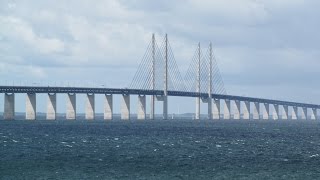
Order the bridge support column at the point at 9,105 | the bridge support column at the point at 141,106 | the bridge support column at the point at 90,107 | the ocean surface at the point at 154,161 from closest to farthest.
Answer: the ocean surface at the point at 154,161, the bridge support column at the point at 9,105, the bridge support column at the point at 90,107, the bridge support column at the point at 141,106

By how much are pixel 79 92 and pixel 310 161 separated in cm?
9472

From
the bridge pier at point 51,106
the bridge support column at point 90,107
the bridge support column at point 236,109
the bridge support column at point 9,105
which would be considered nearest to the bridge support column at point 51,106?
the bridge pier at point 51,106

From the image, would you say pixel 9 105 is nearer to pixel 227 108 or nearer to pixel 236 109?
pixel 227 108

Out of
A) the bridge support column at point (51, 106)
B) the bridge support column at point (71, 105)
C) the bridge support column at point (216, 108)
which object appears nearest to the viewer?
the bridge support column at point (51, 106)

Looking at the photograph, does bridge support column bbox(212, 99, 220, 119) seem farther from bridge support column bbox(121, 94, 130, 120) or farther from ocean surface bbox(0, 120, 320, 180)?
ocean surface bbox(0, 120, 320, 180)

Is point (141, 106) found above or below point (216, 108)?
above

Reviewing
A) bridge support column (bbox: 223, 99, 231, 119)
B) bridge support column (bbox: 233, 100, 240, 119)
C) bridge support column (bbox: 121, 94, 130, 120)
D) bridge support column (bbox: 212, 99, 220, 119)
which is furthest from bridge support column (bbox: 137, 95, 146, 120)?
bridge support column (bbox: 233, 100, 240, 119)

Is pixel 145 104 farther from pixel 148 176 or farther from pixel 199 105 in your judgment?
pixel 148 176

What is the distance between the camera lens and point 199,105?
524ft

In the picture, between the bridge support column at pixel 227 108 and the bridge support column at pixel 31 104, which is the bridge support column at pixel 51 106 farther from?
the bridge support column at pixel 227 108

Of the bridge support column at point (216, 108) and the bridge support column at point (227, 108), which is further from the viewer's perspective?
the bridge support column at point (227, 108)

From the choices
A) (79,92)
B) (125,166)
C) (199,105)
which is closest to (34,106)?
(79,92)

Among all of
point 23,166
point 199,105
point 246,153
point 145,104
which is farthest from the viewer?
point 199,105

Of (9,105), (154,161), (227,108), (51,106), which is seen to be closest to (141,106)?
(51,106)
